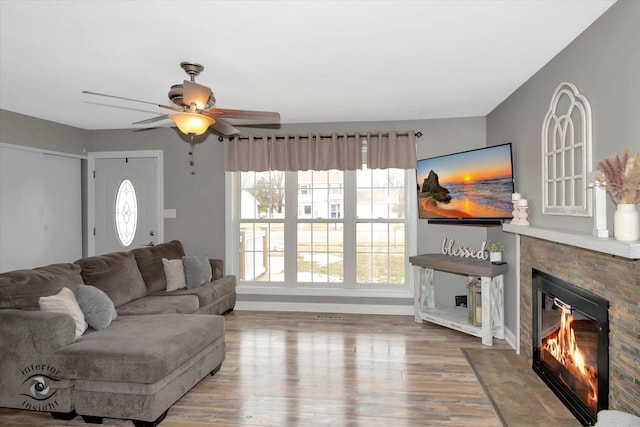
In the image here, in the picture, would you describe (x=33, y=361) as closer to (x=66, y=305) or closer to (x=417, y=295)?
(x=66, y=305)

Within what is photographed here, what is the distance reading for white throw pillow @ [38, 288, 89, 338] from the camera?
107 inches

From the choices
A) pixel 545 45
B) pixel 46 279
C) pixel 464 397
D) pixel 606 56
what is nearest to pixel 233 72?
pixel 46 279

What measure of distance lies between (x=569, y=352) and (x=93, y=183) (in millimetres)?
5919

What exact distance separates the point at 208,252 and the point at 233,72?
283cm

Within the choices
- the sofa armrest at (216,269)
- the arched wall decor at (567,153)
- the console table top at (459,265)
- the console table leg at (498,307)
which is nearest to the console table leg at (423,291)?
the console table top at (459,265)

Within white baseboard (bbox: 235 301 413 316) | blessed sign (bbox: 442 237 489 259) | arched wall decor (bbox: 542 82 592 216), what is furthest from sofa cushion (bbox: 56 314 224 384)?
blessed sign (bbox: 442 237 489 259)

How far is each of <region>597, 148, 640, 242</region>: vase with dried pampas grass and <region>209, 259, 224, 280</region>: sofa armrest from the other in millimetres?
4219

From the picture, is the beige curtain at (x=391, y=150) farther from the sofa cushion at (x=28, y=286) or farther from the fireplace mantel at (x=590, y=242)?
the sofa cushion at (x=28, y=286)

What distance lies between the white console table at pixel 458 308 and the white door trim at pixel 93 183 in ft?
11.2

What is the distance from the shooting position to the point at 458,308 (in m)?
4.82

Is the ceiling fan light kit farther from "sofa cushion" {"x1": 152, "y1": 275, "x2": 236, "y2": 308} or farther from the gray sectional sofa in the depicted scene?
"sofa cushion" {"x1": 152, "y1": 275, "x2": 236, "y2": 308}

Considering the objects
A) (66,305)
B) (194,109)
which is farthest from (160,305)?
(194,109)

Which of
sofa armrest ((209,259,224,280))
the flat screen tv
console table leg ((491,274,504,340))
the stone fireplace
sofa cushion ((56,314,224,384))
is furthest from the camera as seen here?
sofa armrest ((209,259,224,280))

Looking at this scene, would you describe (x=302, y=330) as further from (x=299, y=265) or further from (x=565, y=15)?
(x=565, y=15)
